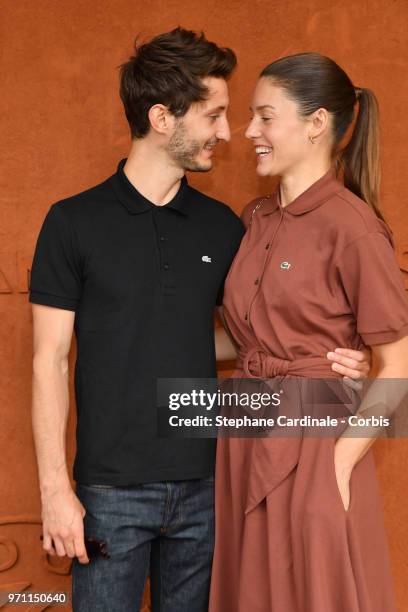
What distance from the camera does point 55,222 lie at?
1.90 metres

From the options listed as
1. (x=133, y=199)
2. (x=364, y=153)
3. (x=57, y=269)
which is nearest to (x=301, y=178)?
(x=364, y=153)

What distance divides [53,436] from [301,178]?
880mm

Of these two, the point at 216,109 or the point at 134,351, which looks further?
the point at 216,109

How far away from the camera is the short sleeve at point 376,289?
5.76 ft

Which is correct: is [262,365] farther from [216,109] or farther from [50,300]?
[216,109]

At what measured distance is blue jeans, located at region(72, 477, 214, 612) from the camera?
1876 millimetres

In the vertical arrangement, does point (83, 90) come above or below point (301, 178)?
above

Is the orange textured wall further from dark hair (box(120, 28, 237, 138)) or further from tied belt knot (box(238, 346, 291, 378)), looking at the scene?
tied belt knot (box(238, 346, 291, 378))

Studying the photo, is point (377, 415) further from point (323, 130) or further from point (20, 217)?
point (20, 217)

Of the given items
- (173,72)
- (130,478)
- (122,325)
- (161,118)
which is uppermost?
(173,72)

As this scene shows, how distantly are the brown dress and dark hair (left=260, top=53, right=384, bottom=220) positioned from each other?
0.10 m

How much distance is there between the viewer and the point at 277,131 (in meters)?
1.95

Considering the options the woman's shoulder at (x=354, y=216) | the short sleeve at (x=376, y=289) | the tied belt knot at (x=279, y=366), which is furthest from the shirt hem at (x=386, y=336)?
the woman's shoulder at (x=354, y=216)

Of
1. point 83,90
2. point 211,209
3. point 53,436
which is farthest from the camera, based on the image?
point 83,90
